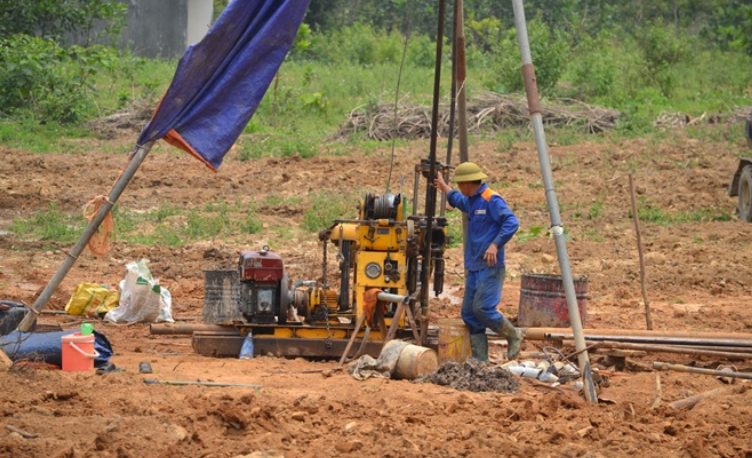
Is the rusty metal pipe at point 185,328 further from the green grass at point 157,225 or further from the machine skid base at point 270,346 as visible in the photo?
the green grass at point 157,225

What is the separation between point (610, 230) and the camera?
1617cm

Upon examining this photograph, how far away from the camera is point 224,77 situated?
7988 mm

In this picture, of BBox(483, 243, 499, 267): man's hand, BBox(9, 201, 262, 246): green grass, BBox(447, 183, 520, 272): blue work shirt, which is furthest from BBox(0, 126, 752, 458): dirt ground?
BBox(447, 183, 520, 272): blue work shirt

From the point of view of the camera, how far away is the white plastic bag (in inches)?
400

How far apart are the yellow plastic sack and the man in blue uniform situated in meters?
3.81

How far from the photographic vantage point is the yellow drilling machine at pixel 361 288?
9.06m

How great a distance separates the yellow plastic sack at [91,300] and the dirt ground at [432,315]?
0.15 metres

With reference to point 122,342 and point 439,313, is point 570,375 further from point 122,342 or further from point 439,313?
point 122,342

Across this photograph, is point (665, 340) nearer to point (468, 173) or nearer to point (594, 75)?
point (468, 173)

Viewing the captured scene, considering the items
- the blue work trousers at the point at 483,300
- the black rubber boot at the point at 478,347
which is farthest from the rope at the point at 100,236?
the black rubber boot at the point at 478,347

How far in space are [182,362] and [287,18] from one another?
9.84 ft

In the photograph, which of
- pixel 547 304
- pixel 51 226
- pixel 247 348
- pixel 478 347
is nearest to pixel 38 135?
pixel 51 226

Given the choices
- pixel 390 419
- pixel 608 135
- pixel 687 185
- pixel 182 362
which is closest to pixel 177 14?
pixel 608 135

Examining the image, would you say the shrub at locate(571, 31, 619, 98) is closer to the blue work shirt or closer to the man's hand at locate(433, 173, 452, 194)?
the blue work shirt
